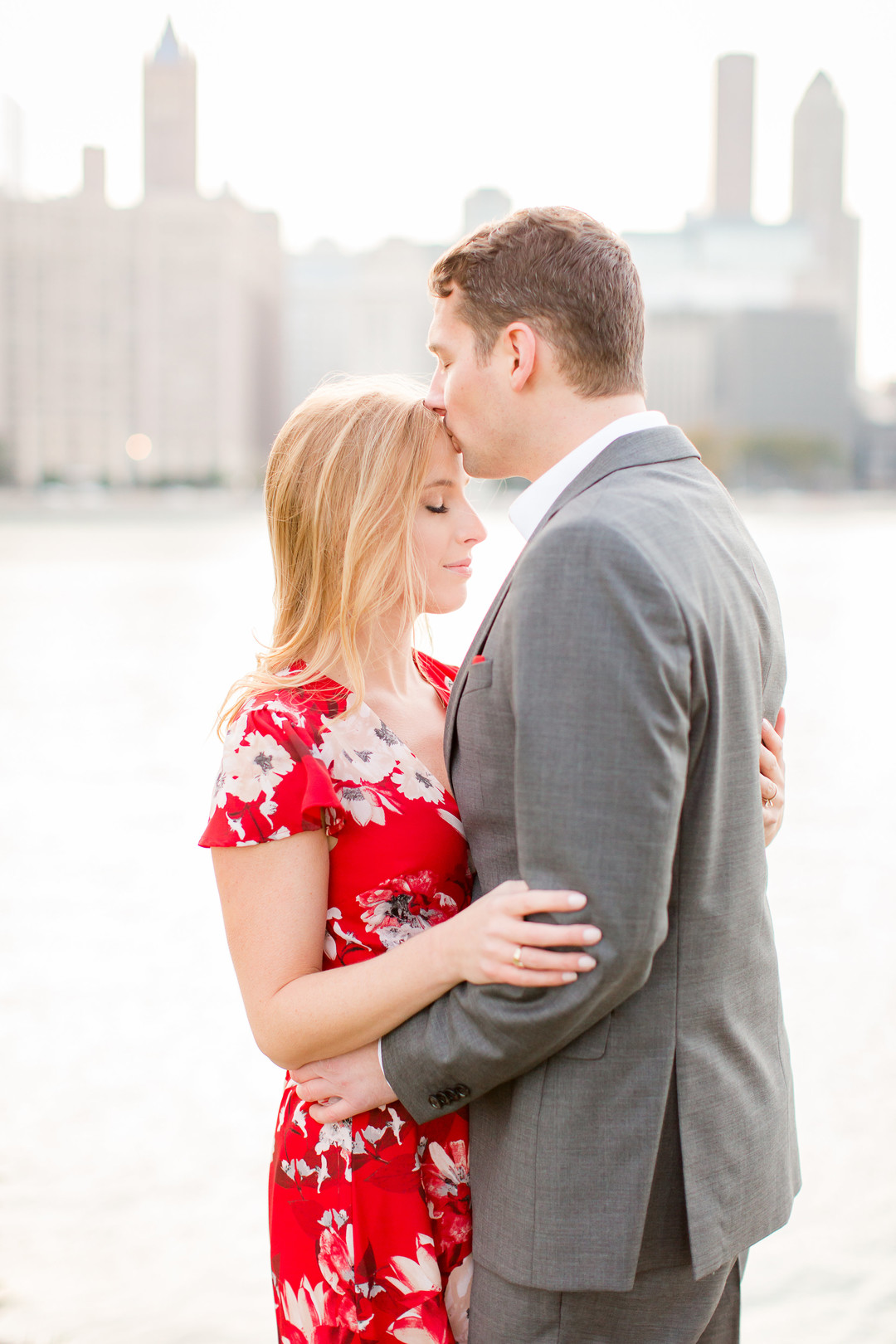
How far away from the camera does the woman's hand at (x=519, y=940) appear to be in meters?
1.21

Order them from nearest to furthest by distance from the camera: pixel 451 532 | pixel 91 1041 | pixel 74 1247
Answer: pixel 451 532 < pixel 74 1247 < pixel 91 1041

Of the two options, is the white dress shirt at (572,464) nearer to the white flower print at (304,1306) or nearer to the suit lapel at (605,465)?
the suit lapel at (605,465)

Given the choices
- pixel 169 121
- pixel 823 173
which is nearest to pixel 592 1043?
pixel 169 121

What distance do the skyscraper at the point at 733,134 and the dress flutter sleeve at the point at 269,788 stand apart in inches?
6266

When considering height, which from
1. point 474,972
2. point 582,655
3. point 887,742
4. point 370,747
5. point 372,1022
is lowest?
point 887,742

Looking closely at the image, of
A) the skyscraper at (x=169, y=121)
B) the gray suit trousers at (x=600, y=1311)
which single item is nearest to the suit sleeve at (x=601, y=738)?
the gray suit trousers at (x=600, y=1311)

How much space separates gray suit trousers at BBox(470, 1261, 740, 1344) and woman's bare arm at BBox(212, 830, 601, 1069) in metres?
0.33

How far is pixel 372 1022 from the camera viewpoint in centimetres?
140

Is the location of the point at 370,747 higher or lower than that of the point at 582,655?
lower

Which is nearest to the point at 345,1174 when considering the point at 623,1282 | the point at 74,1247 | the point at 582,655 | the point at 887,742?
the point at 623,1282

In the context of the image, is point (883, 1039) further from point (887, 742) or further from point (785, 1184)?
point (887, 742)

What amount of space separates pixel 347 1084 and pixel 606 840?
0.50 meters

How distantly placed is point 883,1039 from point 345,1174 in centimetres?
329

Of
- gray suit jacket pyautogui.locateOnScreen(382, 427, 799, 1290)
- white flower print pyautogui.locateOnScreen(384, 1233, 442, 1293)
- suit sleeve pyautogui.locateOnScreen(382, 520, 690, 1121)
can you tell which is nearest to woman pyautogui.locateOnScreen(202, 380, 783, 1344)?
white flower print pyautogui.locateOnScreen(384, 1233, 442, 1293)
